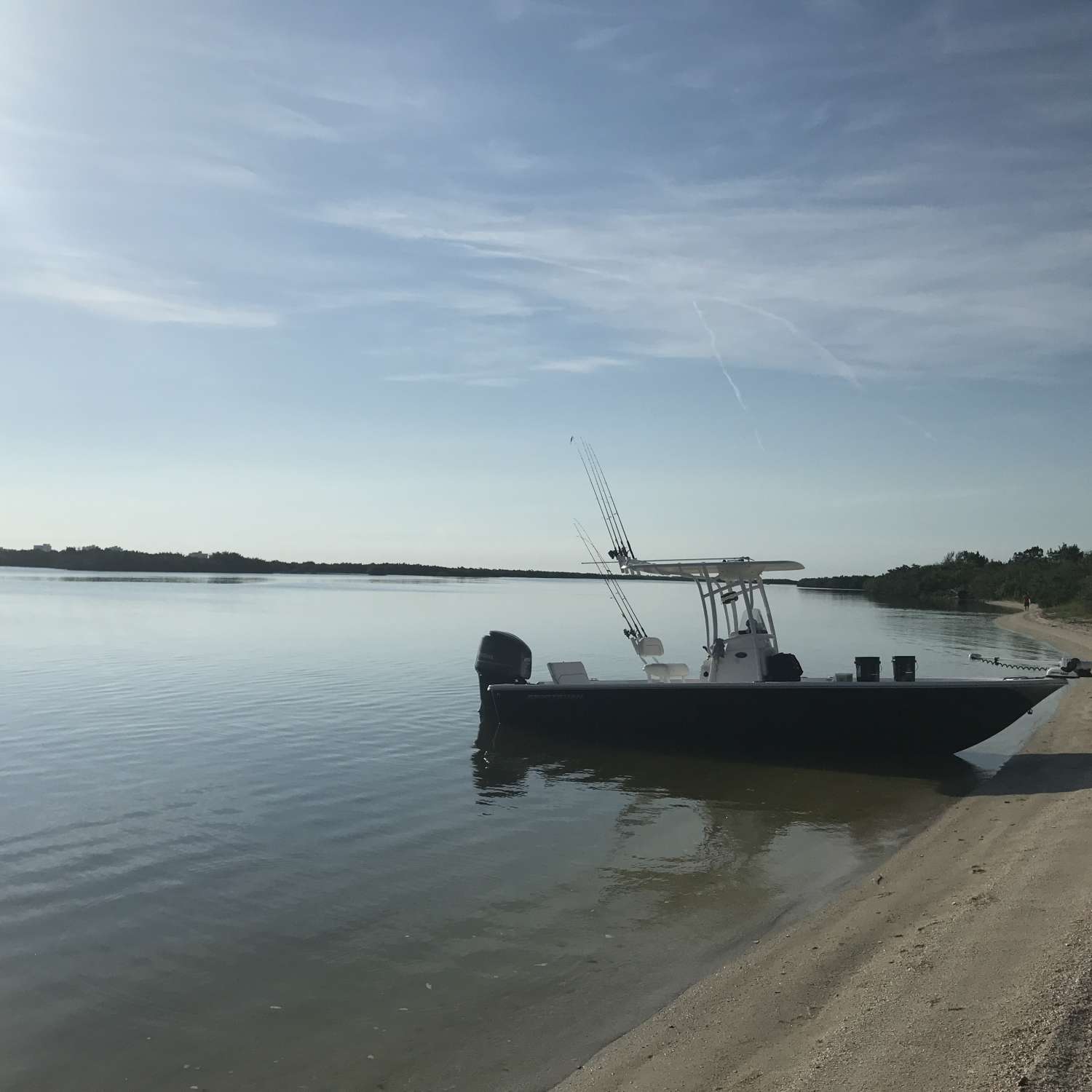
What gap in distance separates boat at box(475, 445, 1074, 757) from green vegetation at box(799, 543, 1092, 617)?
145ft

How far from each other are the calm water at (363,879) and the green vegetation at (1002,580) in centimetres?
4777

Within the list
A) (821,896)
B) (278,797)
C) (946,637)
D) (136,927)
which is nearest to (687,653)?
(946,637)

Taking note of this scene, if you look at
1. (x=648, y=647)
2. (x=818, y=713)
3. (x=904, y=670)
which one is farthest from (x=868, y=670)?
(x=648, y=647)

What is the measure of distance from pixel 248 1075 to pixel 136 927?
279 cm

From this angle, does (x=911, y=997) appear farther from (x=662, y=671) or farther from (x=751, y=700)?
(x=662, y=671)

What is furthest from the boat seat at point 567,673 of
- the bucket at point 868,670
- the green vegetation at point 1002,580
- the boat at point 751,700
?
the green vegetation at point 1002,580

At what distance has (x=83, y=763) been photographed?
13867mm

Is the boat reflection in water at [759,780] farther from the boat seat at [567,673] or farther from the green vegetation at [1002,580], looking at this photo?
the green vegetation at [1002,580]

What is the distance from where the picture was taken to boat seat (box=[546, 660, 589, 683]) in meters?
17.0

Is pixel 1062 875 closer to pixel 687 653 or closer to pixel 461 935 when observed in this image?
pixel 461 935

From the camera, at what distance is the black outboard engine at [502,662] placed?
57.9ft

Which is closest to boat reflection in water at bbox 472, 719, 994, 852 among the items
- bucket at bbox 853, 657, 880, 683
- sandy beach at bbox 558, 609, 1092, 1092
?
bucket at bbox 853, 657, 880, 683

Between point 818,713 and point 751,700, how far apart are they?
39.3 inches

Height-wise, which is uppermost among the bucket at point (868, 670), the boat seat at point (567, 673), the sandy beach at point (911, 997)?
the bucket at point (868, 670)
